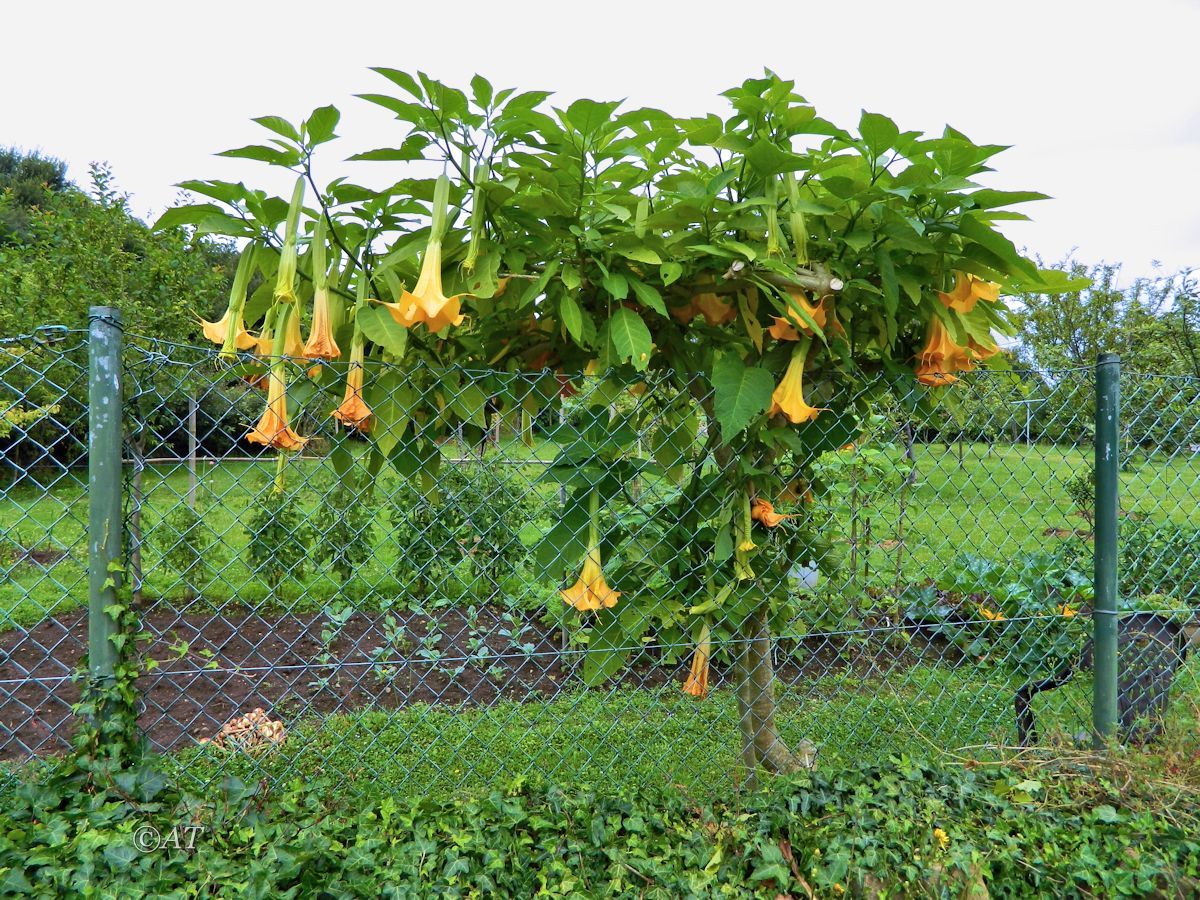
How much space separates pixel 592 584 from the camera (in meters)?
1.90

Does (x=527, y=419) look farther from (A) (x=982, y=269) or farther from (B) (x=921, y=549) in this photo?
(B) (x=921, y=549)

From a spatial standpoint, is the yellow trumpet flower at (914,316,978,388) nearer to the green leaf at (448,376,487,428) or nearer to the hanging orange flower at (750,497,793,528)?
the hanging orange flower at (750,497,793,528)

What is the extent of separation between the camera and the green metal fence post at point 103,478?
1621 millimetres

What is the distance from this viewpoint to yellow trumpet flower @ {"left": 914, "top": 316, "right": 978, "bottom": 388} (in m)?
1.96

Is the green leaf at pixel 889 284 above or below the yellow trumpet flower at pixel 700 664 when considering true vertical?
above

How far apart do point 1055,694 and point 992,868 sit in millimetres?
2066

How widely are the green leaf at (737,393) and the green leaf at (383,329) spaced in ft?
2.23

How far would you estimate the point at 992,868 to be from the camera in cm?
188

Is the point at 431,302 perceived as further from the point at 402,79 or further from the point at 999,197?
the point at 999,197

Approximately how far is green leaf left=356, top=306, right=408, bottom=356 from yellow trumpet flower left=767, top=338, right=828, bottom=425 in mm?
825

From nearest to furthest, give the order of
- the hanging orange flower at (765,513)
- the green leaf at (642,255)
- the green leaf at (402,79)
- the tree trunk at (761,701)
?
the green leaf at (402,79) → the green leaf at (642,255) → the hanging orange flower at (765,513) → the tree trunk at (761,701)

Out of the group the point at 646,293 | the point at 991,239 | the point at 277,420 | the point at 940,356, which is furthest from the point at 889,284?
the point at 277,420

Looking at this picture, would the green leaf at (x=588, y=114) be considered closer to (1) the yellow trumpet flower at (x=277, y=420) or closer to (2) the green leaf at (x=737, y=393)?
(2) the green leaf at (x=737, y=393)

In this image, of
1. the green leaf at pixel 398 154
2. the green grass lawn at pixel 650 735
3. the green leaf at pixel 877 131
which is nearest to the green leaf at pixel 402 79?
the green leaf at pixel 398 154
